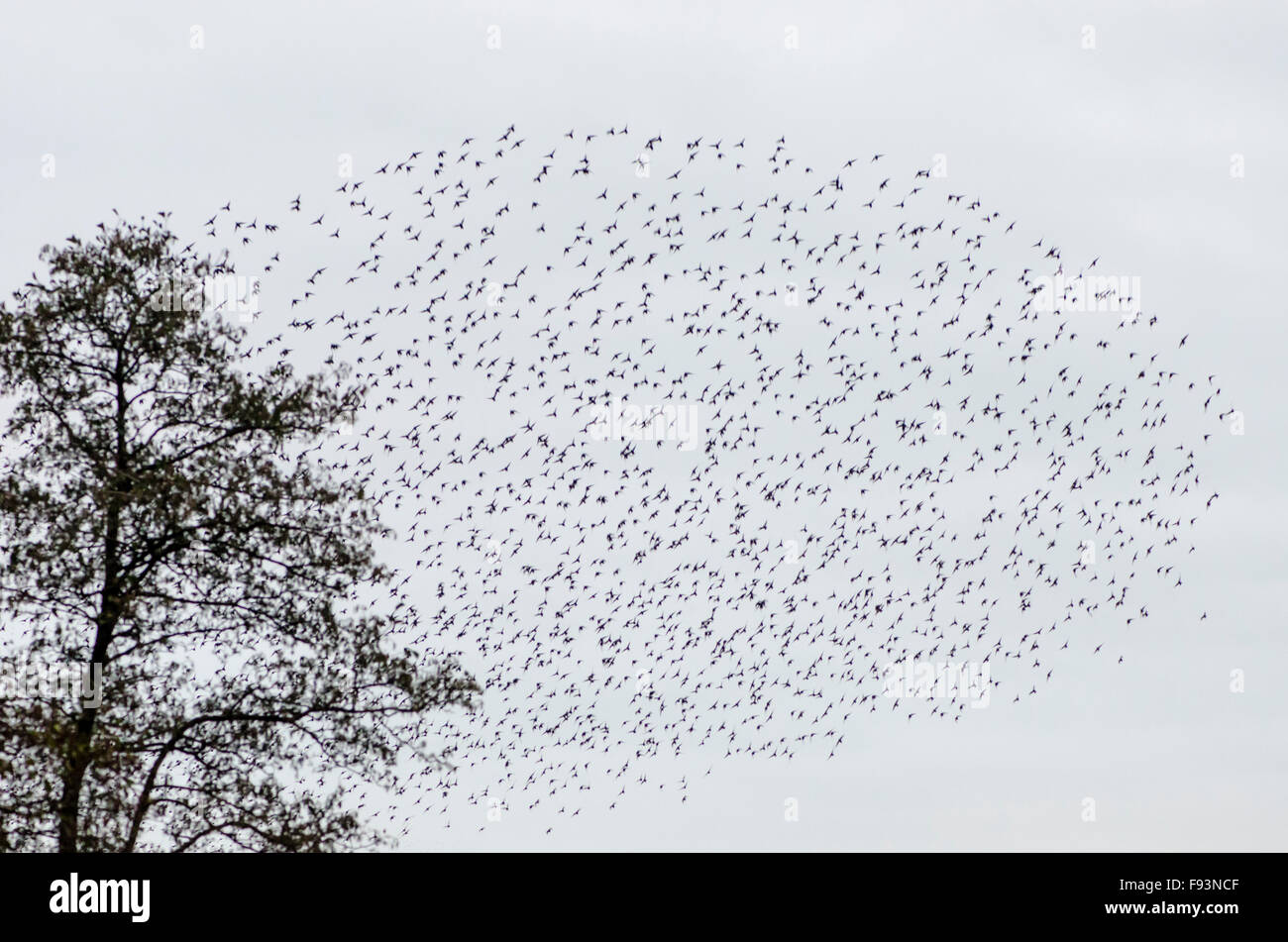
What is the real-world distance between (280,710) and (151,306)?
5.91 meters

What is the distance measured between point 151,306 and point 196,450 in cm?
214

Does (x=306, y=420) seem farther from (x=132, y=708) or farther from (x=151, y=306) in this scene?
(x=132, y=708)
